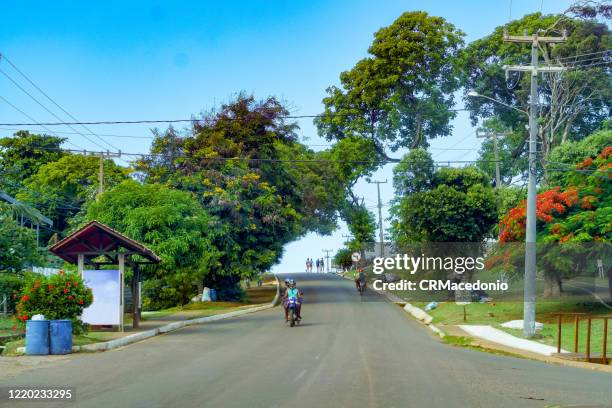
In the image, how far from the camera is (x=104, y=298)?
94.2 feet

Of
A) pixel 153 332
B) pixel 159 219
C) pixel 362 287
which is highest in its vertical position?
pixel 159 219

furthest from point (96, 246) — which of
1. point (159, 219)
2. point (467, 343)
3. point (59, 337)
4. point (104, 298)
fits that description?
point (467, 343)

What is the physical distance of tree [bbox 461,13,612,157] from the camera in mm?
51625

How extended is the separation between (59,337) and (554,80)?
38882mm

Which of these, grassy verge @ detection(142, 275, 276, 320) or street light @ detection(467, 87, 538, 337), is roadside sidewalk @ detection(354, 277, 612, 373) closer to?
street light @ detection(467, 87, 538, 337)

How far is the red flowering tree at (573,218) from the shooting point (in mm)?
30328

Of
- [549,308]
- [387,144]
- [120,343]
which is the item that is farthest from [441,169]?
[120,343]

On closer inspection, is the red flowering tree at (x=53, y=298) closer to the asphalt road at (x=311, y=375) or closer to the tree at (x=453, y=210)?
the asphalt road at (x=311, y=375)

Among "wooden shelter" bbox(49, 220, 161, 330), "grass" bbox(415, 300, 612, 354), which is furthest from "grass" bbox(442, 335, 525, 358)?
"wooden shelter" bbox(49, 220, 161, 330)

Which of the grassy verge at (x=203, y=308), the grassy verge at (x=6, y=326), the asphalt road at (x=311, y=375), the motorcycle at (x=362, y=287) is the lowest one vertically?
the grassy verge at (x=203, y=308)

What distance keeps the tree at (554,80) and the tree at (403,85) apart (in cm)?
221

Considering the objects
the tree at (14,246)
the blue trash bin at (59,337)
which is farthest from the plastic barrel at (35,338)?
the tree at (14,246)

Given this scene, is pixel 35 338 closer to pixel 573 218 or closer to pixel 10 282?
pixel 10 282

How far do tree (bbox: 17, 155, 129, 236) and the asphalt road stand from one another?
1774 inches
